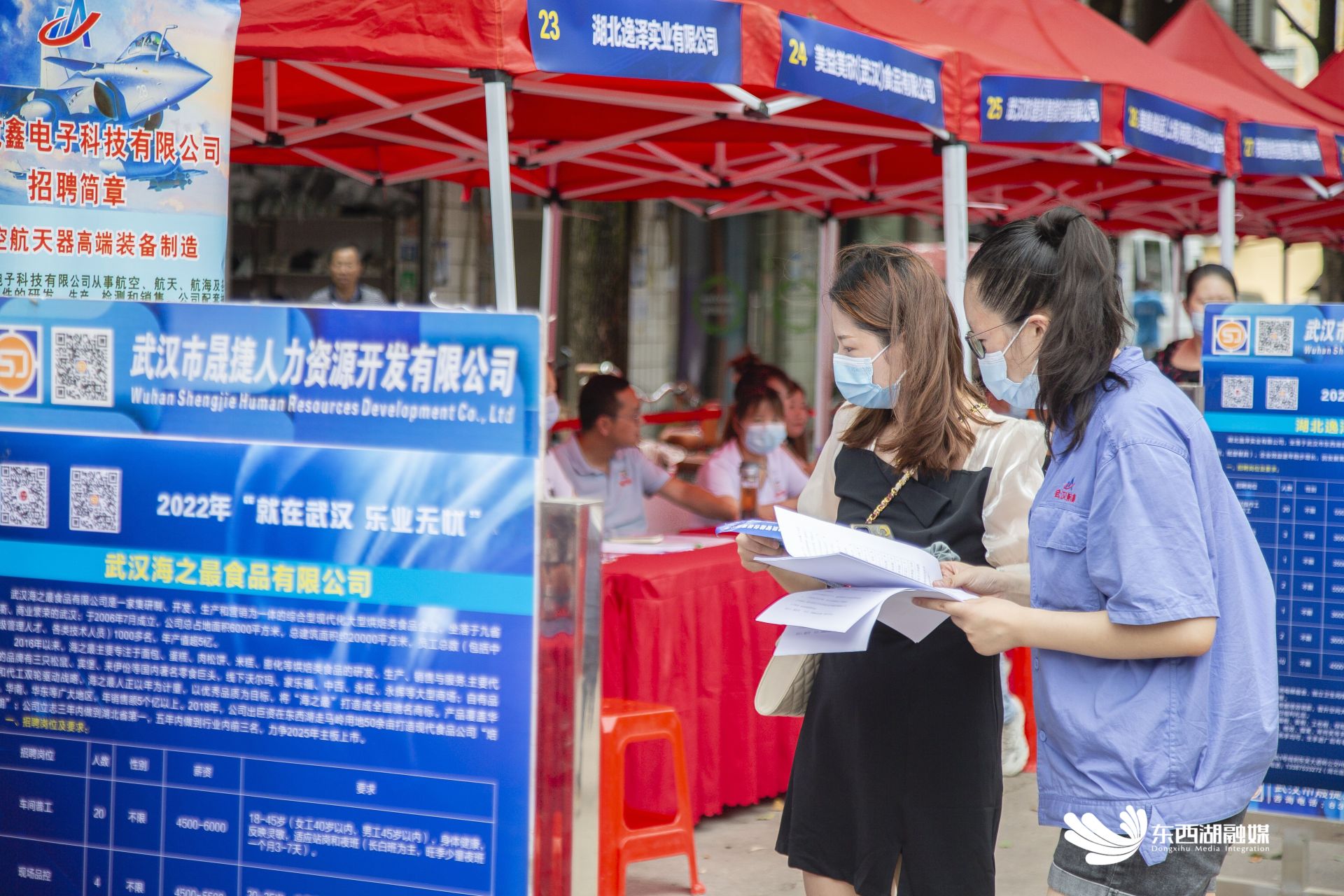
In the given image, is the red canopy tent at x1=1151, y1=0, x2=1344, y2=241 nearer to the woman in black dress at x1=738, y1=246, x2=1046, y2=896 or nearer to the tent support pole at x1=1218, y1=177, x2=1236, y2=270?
the tent support pole at x1=1218, y1=177, x2=1236, y2=270

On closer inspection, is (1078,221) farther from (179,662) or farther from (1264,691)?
(179,662)

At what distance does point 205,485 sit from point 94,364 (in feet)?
0.93

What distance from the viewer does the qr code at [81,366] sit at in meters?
2.23

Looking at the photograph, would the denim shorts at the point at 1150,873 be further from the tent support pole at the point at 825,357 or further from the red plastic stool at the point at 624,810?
the tent support pole at the point at 825,357

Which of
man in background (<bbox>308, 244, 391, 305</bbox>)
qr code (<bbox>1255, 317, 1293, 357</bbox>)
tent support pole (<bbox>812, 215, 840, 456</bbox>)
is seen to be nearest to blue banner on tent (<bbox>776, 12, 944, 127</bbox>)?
qr code (<bbox>1255, 317, 1293, 357</bbox>)

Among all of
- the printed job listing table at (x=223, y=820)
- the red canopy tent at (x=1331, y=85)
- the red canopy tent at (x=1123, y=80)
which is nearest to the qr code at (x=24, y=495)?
the printed job listing table at (x=223, y=820)

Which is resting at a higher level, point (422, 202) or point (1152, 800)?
point (422, 202)

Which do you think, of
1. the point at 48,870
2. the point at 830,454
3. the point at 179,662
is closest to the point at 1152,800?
the point at 830,454

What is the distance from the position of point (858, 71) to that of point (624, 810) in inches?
123

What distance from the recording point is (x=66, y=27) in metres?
2.86

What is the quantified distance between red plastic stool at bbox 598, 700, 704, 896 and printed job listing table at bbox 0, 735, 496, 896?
6.85ft

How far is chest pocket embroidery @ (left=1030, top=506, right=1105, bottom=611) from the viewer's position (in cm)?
218

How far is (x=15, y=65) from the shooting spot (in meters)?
2.86

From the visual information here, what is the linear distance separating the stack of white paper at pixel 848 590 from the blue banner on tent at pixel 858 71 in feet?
11.0
